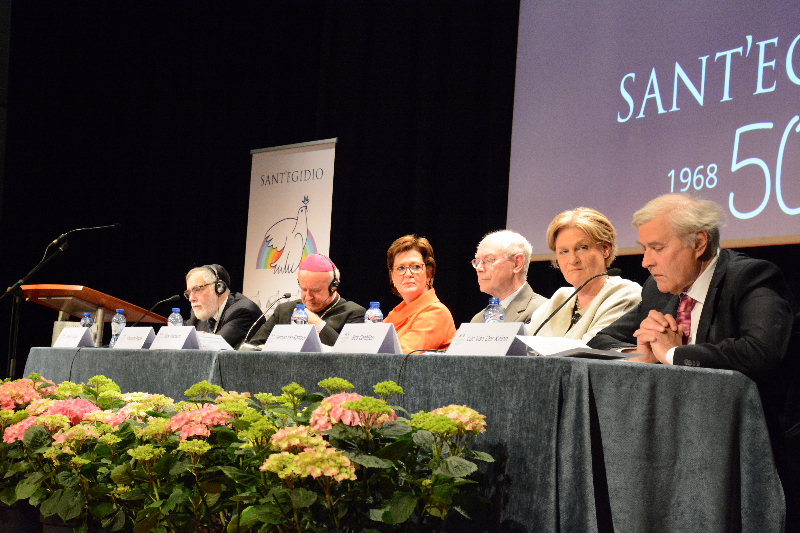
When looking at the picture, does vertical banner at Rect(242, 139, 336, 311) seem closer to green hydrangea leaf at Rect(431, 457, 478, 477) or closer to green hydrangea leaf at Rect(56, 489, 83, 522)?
green hydrangea leaf at Rect(56, 489, 83, 522)

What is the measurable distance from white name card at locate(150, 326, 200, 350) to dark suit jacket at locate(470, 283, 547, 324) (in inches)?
48.3

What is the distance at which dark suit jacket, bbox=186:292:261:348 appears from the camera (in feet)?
13.8

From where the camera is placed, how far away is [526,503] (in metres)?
1.47

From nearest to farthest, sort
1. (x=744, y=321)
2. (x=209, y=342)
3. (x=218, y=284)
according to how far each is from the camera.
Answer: (x=744, y=321) < (x=209, y=342) < (x=218, y=284)

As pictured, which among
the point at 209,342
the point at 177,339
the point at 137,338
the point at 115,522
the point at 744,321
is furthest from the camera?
the point at 137,338

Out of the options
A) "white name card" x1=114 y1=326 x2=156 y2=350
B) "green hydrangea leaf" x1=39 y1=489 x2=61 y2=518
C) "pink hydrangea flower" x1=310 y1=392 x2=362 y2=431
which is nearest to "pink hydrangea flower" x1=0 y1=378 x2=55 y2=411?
"green hydrangea leaf" x1=39 y1=489 x2=61 y2=518

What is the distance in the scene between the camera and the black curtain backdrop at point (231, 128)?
454 cm

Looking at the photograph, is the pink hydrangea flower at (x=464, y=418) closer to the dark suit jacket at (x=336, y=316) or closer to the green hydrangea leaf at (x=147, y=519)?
the green hydrangea leaf at (x=147, y=519)

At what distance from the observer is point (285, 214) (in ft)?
18.1

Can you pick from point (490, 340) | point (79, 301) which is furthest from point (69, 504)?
point (79, 301)

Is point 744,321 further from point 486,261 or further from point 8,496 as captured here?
point 8,496

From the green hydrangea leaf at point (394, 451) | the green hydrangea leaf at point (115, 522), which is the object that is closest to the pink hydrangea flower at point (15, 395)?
the green hydrangea leaf at point (115, 522)

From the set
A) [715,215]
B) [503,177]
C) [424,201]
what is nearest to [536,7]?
[503,177]

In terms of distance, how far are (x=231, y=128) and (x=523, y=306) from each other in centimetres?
377
